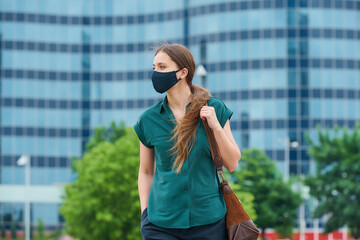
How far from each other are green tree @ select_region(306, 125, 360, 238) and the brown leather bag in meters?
36.1

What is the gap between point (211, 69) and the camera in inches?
2635

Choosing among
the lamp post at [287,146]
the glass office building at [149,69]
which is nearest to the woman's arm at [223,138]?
the lamp post at [287,146]

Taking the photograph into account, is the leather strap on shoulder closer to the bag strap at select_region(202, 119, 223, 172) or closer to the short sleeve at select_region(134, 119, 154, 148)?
the bag strap at select_region(202, 119, 223, 172)

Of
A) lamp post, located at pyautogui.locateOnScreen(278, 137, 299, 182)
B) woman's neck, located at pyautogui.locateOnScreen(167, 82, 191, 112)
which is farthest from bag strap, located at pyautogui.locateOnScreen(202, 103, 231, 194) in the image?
lamp post, located at pyautogui.locateOnScreen(278, 137, 299, 182)

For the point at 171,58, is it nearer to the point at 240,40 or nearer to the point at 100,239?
the point at 100,239

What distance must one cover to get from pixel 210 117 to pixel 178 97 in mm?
374

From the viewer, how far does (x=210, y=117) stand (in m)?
3.59

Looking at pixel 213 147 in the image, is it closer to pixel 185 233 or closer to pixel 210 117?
pixel 210 117

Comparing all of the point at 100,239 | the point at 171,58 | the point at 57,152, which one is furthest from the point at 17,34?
the point at 171,58

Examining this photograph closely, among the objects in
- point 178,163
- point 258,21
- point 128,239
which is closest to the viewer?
point 178,163

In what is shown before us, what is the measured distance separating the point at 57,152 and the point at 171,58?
223ft

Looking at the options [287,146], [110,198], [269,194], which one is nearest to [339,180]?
[269,194]

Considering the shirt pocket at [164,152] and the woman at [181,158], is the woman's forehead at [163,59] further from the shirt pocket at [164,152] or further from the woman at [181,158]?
the shirt pocket at [164,152]

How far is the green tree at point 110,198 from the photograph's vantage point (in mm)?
27703
